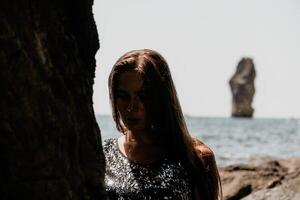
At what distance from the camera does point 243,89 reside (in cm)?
10394

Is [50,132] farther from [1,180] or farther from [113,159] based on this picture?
[113,159]

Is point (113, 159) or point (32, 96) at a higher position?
point (32, 96)

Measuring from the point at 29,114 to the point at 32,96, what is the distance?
52 millimetres

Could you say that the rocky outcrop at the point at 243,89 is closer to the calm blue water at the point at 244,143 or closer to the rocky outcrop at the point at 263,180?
the calm blue water at the point at 244,143

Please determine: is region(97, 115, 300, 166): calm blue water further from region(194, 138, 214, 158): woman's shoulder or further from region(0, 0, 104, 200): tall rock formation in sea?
region(0, 0, 104, 200): tall rock formation in sea

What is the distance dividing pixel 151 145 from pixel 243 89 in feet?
336

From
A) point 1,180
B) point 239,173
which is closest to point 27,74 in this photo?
point 1,180

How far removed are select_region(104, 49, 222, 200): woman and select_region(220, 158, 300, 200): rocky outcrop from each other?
3846 mm

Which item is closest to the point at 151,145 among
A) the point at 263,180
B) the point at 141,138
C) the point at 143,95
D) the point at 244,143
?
the point at 141,138

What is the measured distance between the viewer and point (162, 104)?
9.37 ft

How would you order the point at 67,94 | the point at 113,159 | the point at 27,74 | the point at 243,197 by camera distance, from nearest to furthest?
the point at 27,74 < the point at 67,94 < the point at 113,159 < the point at 243,197

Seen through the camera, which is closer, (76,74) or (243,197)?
(76,74)

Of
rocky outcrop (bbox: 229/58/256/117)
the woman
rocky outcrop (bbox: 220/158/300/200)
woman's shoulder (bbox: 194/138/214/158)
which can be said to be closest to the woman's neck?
the woman

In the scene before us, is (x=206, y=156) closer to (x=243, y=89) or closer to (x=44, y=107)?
(x=44, y=107)
